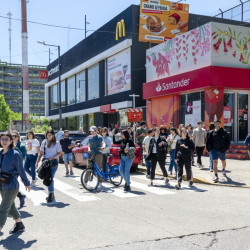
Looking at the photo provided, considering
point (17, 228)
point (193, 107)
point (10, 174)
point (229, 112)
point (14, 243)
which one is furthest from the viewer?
point (193, 107)

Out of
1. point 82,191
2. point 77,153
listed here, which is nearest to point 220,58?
point 77,153

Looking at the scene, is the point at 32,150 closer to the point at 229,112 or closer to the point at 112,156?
the point at 112,156

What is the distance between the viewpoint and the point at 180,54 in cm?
2039

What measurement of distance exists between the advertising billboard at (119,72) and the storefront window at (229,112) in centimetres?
984

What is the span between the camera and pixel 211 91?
57.9 ft

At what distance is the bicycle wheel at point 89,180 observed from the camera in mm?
9078

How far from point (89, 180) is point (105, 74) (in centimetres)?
2290

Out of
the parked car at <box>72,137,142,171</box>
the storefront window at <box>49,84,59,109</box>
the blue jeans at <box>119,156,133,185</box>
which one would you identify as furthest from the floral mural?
the storefront window at <box>49,84,59,109</box>

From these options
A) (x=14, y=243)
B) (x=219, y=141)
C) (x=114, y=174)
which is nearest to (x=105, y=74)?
(x=219, y=141)

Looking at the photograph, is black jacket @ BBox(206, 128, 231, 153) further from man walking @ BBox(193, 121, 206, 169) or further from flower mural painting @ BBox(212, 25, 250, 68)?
flower mural painting @ BBox(212, 25, 250, 68)

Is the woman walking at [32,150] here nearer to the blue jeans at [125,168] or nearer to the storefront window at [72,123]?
the blue jeans at [125,168]

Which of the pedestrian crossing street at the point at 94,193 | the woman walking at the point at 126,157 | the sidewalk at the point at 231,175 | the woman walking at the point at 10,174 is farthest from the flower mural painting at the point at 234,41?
the woman walking at the point at 10,174

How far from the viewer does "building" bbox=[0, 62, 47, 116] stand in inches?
4242

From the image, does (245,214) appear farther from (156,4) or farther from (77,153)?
(156,4)
